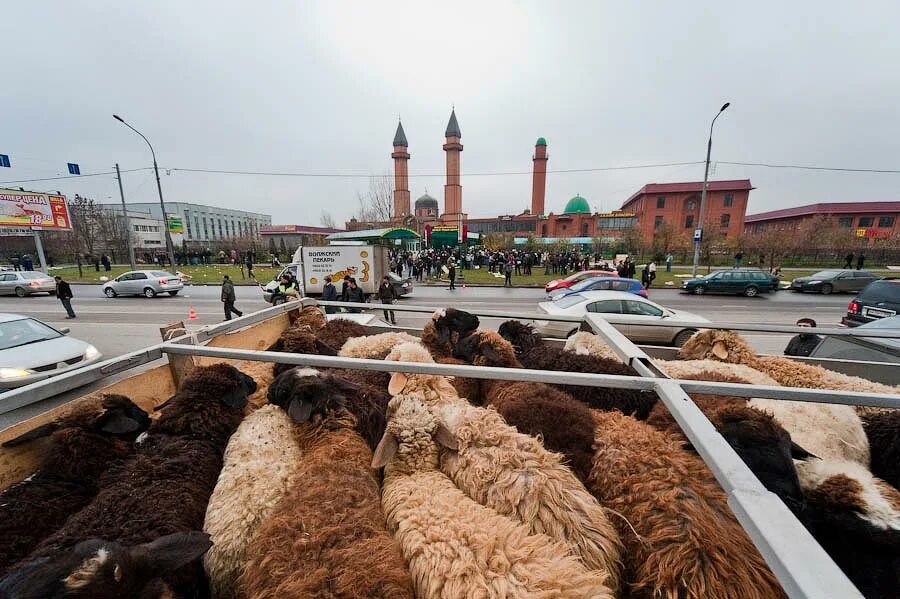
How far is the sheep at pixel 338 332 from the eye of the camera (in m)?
4.54

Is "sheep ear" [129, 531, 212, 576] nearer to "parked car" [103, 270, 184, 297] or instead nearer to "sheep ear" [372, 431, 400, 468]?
"sheep ear" [372, 431, 400, 468]

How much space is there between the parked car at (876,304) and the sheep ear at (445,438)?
11.6 meters

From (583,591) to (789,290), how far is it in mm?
29627

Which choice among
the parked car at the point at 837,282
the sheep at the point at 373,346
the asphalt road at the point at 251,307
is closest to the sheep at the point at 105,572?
the sheep at the point at 373,346

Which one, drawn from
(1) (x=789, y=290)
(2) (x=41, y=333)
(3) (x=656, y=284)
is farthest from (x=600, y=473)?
(1) (x=789, y=290)

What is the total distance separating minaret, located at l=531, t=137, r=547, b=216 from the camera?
70.5 metres

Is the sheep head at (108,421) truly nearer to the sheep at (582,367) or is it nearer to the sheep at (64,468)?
the sheep at (64,468)

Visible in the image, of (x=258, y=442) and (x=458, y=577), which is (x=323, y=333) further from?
(x=458, y=577)

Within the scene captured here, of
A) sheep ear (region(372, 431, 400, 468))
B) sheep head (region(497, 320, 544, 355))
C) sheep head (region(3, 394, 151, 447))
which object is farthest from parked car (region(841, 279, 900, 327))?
sheep head (region(3, 394, 151, 447))

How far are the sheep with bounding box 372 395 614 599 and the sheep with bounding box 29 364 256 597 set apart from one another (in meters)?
0.97

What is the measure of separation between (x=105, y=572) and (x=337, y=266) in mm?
15723

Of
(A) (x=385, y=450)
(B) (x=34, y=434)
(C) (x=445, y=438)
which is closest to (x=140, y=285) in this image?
(B) (x=34, y=434)

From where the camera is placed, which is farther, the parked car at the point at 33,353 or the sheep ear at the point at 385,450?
the parked car at the point at 33,353

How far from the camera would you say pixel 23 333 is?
6938 mm
